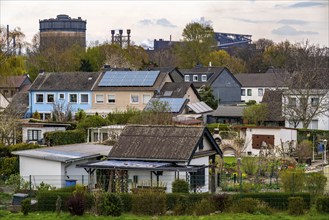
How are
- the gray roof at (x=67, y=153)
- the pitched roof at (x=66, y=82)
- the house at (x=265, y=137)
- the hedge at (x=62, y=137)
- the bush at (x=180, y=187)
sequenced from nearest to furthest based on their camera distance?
the bush at (x=180, y=187) → the gray roof at (x=67, y=153) → the hedge at (x=62, y=137) → the house at (x=265, y=137) → the pitched roof at (x=66, y=82)

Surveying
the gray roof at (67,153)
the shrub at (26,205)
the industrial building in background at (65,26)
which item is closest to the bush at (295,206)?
the shrub at (26,205)

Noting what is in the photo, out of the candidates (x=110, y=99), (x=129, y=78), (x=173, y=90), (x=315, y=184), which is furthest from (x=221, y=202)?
(x=129, y=78)

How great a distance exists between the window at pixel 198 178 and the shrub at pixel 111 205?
17.0 feet

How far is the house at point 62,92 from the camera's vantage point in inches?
2413

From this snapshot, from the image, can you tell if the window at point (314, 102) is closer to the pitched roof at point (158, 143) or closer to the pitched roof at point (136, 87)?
the pitched roof at point (136, 87)

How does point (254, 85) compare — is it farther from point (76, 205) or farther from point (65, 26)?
point (65, 26)

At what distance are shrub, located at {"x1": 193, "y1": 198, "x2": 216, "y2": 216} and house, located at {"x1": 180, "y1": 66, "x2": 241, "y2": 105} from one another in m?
52.0

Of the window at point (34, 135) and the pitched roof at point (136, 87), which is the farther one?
the pitched roof at point (136, 87)

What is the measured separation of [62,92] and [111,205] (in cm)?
3995

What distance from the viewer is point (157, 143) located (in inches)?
1134

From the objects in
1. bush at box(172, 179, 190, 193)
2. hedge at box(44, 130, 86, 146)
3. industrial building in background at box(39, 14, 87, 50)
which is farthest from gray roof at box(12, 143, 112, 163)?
industrial building in background at box(39, 14, 87, 50)

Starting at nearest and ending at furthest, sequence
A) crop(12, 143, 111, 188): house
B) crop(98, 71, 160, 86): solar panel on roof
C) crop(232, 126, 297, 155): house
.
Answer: crop(12, 143, 111, 188): house
crop(232, 126, 297, 155): house
crop(98, 71, 160, 86): solar panel on roof

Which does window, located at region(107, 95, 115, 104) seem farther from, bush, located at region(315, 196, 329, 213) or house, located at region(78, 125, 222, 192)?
bush, located at region(315, 196, 329, 213)

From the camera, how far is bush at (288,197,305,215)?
912 inches
